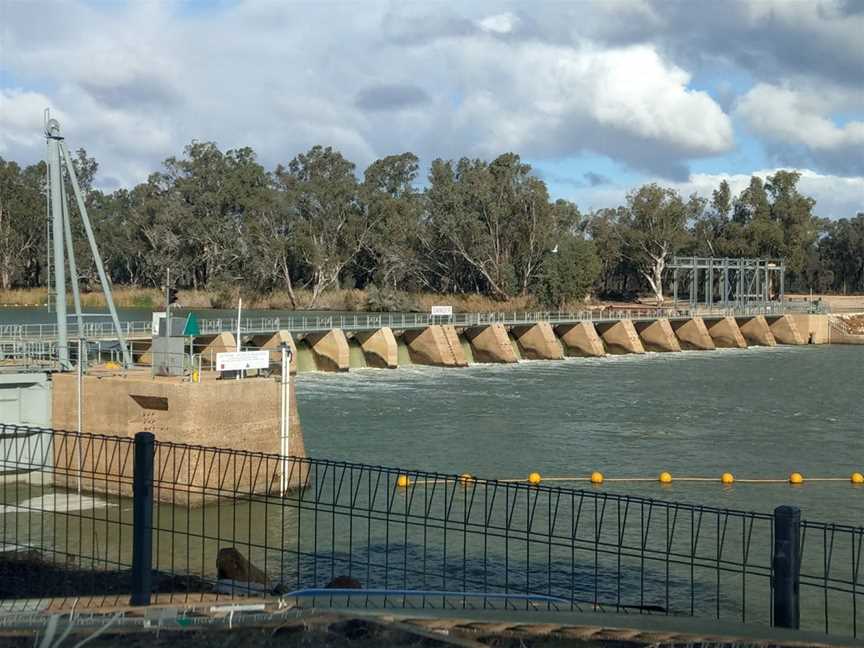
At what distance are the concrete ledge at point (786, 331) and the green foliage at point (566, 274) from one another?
15889 millimetres

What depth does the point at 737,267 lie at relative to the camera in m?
97.1

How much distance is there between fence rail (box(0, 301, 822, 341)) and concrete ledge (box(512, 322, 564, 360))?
2.53ft

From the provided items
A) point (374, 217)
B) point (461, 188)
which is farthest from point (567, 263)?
point (374, 217)

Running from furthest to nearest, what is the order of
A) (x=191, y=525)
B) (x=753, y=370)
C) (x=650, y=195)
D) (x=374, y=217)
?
1. (x=650, y=195)
2. (x=374, y=217)
3. (x=753, y=370)
4. (x=191, y=525)

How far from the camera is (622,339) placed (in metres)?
74.2

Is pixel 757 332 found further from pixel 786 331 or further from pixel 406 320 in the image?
pixel 406 320

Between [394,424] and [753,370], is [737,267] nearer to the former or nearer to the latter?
[753,370]

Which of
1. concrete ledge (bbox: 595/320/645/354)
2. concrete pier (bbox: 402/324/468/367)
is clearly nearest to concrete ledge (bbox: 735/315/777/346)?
concrete ledge (bbox: 595/320/645/354)

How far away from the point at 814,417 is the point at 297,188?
225 feet

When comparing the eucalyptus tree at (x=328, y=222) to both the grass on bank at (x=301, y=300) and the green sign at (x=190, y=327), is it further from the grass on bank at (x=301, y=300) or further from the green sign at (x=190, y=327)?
the green sign at (x=190, y=327)

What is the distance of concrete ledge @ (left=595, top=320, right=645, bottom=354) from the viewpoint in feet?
242

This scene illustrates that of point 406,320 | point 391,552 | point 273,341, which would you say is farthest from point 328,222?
point 391,552

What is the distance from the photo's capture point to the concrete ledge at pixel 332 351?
5519cm

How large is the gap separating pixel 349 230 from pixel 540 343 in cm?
3806
